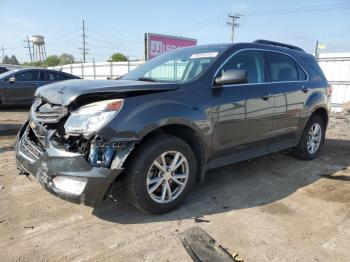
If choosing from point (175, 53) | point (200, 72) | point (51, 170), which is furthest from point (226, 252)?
point (175, 53)

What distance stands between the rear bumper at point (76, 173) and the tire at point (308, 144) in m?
3.52

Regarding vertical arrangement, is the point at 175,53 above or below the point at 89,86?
above

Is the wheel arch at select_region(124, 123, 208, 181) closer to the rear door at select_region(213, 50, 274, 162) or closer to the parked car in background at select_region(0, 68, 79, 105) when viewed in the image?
the rear door at select_region(213, 50, 274, 162)

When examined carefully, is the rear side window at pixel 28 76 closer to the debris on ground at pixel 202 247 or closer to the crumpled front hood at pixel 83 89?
the crumpled front hood at pixel 83 89

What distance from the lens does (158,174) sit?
3348 mm

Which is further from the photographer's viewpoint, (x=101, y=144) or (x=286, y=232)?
(x=286, y=232)

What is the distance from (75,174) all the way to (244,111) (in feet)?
7.00

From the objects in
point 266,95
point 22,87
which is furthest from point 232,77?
point 22,87

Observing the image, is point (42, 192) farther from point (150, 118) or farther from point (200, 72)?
point (200, 72)

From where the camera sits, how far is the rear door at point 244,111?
379 cm

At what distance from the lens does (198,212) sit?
11.5ft

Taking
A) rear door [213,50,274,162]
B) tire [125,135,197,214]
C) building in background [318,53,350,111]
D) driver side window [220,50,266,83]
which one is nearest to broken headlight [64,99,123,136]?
tire [125,135,197,214]

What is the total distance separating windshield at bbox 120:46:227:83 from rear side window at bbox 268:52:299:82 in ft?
3.01

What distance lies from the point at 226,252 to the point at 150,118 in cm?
135
